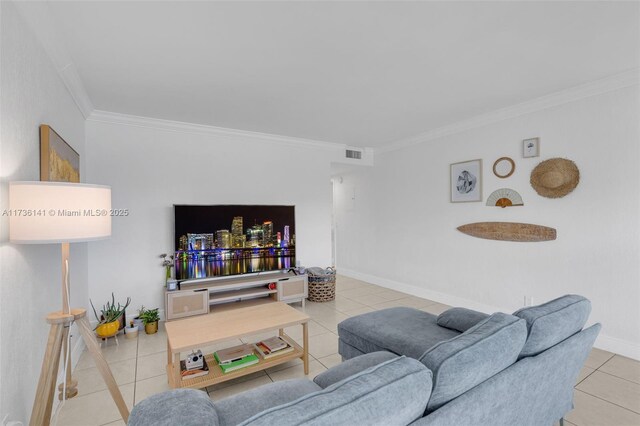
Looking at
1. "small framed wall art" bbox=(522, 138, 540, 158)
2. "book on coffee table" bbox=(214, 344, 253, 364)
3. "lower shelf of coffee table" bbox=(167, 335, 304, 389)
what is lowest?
"lower shelf of coffee table" bbox=(167, 335, 304, 389)

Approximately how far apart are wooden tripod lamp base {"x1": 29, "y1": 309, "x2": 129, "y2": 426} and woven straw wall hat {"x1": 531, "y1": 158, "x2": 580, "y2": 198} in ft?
13.6

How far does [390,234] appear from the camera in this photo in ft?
17.6

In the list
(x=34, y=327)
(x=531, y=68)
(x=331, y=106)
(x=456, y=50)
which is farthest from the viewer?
(x=331, y=106)

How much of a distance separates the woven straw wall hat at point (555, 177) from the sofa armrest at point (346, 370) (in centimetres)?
274

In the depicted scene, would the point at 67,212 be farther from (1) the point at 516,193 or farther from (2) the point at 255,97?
(1) the point at 516,193

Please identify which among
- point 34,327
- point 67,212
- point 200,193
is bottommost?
point 34,327

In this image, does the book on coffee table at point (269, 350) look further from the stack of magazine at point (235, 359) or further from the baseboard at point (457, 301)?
the baseboard at point (457, 301)

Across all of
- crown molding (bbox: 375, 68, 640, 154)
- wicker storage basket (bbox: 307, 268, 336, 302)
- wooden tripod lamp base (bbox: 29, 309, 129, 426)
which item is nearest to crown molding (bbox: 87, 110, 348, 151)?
crown molding (bbox: 375, 68, 640, 154)

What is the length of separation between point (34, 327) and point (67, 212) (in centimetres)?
87

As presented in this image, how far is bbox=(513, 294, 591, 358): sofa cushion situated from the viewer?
1.45 m

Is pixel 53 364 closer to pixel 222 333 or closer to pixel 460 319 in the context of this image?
pixel 222 333

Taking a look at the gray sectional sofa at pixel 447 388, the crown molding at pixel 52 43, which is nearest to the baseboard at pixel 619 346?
the gray sectional sofa at pixel 447 388

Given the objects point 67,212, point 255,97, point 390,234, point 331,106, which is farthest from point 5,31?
point 390,234

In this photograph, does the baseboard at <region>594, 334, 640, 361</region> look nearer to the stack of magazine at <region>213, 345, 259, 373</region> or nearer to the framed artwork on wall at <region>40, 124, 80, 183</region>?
the stack of magazine at <region>213, 345, 259, 373</region>
